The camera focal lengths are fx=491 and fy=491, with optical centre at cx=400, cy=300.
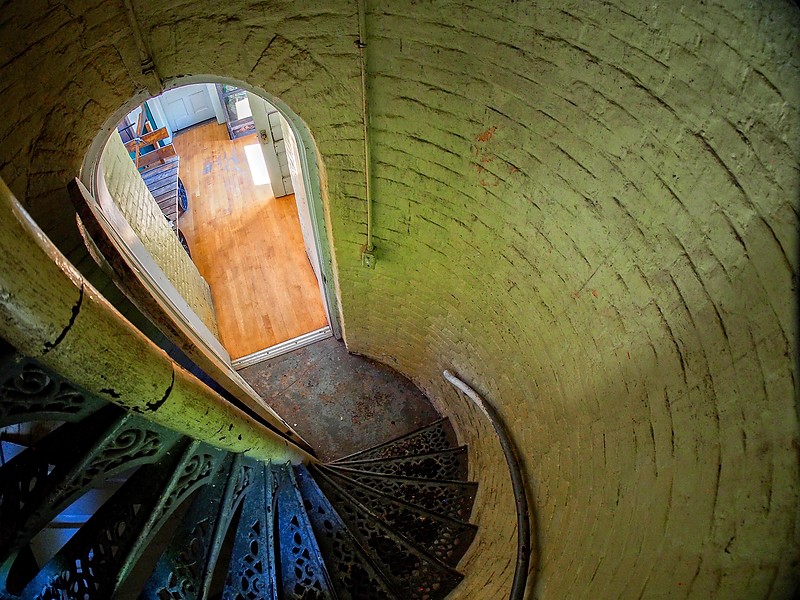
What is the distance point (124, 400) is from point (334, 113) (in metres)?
1.93

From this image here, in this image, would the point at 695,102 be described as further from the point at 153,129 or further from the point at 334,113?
the point at 153,129

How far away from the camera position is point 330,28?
2283 millimetres

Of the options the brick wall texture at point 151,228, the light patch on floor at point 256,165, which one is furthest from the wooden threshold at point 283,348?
the light patch on floor at point 256,165

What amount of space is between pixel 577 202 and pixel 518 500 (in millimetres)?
1531

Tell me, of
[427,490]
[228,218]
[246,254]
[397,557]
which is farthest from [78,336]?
[228,218]

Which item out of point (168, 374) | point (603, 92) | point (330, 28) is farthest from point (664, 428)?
point (330, 28)

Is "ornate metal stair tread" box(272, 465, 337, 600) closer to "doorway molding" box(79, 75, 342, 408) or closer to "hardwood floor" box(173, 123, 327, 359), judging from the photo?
"doorway molding" box(79, 75, 342, 408)

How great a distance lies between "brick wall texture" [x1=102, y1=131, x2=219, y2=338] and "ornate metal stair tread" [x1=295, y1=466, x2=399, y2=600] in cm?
234

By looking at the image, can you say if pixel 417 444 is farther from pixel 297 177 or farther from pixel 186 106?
pixel 186 106

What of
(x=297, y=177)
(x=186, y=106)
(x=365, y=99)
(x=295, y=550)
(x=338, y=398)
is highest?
(x=186, y=106)

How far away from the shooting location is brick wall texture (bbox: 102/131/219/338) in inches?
142

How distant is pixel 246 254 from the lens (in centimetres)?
622

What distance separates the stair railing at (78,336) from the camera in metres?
0.96

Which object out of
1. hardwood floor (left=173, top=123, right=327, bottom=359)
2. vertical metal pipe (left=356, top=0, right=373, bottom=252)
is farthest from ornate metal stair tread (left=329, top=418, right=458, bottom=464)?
vertical metal pipe (left=356, top=0, right=373, bottom=252)
